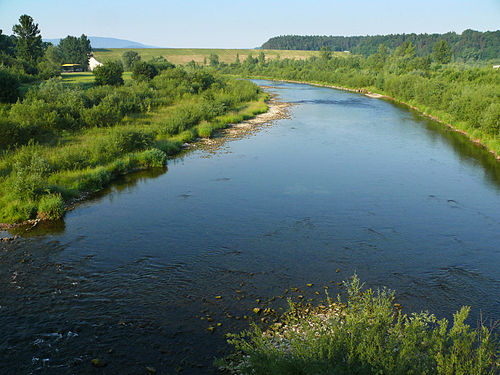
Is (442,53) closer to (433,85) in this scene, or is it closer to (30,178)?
(433,85)

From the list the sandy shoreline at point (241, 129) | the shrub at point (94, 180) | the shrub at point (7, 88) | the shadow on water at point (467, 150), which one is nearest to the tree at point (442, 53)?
the sandy shoreline at point (241, 129)

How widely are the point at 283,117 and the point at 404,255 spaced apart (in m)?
32.2

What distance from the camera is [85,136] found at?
27594 millimetres

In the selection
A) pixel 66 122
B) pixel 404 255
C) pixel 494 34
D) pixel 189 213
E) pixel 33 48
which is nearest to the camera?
pixel 404 255

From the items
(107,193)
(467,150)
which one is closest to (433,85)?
(467,150)

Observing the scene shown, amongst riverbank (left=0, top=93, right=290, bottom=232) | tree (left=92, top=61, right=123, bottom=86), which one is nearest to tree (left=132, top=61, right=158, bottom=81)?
tree (left=92, top=61, right=123, bottom=86)

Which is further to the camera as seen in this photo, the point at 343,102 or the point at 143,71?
the point at 343,102

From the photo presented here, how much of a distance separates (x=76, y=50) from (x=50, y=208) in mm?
92247

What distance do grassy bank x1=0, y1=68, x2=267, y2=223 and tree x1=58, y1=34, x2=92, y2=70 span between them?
5577 centimetres

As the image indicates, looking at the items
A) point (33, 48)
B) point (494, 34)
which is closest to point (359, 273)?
point (33, 48)

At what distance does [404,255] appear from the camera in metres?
13.8

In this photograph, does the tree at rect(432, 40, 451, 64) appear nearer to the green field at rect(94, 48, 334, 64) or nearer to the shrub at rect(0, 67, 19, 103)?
the green field at rect(94, 48, 334, 64)

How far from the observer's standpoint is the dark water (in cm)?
944

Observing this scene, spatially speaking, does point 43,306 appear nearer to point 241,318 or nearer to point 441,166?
point 241,318
